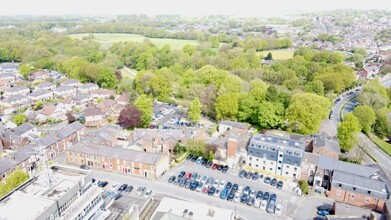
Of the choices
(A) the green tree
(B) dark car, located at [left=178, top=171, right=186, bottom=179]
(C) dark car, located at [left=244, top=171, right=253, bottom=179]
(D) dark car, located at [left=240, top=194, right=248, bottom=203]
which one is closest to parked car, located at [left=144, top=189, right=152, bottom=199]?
(B) dark car, located at [left=178, top=171, right=186, bottom=179]

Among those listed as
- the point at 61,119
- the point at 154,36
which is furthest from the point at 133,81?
the point at 154,36

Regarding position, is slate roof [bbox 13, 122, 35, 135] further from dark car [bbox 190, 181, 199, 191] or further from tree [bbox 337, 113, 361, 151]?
tree [bbox 337, 113, 361, 151]

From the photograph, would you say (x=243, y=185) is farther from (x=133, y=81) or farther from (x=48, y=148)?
(x=133, y=81)

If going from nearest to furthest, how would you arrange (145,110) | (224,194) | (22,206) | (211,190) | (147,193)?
1. (22,206)
2. (224,194)
3. (147,193)
4. (211,190)
5. (145,110)

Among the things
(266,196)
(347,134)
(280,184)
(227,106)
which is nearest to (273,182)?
(280,184)

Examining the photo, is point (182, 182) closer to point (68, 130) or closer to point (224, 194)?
point (224, 194)

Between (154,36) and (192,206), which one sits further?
(154,36)
